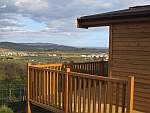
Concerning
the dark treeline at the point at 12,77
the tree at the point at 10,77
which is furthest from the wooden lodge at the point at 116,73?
the tree at the point at 10,77

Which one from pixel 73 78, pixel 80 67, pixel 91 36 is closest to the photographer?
pixel 73 78

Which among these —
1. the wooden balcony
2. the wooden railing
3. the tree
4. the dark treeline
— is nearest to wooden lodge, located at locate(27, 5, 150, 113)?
the wooden balcony

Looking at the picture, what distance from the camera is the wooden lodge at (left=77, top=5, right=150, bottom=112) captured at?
4.62 metres

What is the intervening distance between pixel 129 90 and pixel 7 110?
19.7 feet

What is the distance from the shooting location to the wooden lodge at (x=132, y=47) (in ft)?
15.1

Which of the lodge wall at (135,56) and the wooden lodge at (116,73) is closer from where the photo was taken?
the wooden lodge at (116,73)

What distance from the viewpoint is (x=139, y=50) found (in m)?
4.77

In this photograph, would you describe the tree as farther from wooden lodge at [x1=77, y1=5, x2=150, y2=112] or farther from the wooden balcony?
wooden lodge at [x1=77, y1=5, x2=150, y2=112]

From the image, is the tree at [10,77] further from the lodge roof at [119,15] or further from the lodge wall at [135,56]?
the lodge wall at [135,56]

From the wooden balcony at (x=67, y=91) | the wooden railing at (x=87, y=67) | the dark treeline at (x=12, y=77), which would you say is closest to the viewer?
the wooden balcony at (x=67, y=91)

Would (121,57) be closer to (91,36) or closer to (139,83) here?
(139,83)

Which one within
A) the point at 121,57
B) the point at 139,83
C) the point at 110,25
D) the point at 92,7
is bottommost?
the point at 139,83

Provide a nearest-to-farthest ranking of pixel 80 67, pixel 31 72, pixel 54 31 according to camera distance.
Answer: pixel 31 72 < pixel 80 67 < pixel 54 31

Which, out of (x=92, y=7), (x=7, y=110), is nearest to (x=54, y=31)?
(x=92, y=7)
